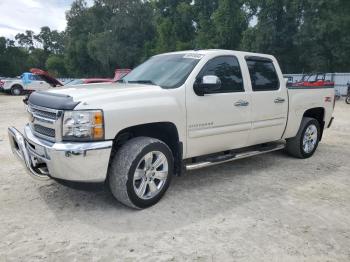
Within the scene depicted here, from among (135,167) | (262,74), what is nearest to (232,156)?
Answer: (262,74)

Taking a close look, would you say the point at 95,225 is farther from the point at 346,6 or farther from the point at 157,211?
the point at 346,6

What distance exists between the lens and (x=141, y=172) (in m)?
4.05

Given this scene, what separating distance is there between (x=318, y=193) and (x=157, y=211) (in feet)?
7.31

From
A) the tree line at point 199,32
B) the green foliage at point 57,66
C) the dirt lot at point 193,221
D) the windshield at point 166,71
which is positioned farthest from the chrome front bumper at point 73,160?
the green foliage at point 57,66

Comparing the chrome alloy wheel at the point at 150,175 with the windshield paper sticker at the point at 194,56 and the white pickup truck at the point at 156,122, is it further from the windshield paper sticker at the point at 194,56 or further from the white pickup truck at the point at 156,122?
the windshield paper sticker at the point at 194,56

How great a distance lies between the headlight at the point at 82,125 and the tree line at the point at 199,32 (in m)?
27.8

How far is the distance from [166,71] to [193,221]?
2065 mm

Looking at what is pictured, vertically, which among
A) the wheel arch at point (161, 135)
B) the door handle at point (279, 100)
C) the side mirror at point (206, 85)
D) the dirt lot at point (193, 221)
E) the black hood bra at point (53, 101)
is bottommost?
the dirt lot at point (193, 221)

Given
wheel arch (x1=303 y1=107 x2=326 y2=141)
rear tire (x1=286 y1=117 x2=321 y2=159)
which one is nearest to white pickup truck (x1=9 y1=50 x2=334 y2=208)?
rear tire (x1=286 y1=117 x2=321 y2=159)

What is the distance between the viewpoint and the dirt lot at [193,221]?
322cm

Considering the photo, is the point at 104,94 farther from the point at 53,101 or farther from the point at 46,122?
the point at 46,122

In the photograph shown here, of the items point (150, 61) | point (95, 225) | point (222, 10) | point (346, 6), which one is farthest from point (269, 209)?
point (222, 10)

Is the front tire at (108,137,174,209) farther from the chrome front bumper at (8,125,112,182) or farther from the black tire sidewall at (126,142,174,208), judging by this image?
the chrome front bumper at (8,125,112,182)

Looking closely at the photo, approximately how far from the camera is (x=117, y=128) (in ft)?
12.4
